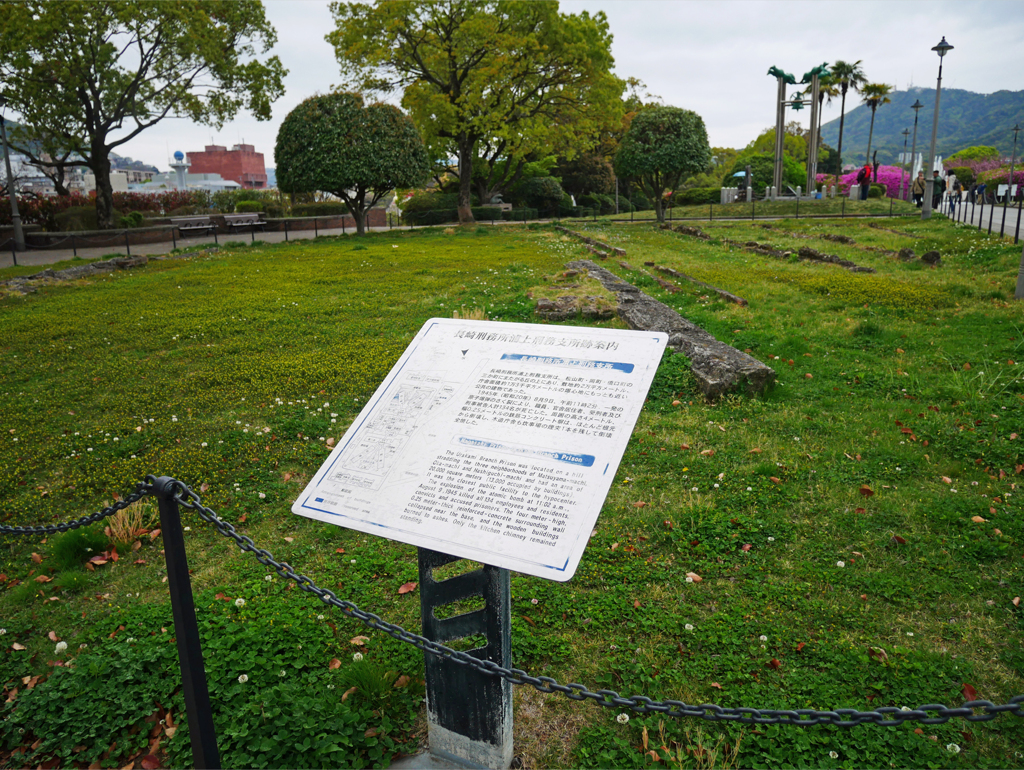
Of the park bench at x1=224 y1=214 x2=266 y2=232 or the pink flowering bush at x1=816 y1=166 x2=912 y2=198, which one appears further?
the pink flowering bush at x1=816 y1=166 x2=912 y2=198

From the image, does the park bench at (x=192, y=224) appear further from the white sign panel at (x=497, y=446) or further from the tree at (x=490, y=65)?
the white sign panel at (x=497, y=446)

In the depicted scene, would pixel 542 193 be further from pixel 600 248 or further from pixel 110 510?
pixel 110 510

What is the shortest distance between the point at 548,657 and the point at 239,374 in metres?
5.28

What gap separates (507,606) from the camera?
223cm

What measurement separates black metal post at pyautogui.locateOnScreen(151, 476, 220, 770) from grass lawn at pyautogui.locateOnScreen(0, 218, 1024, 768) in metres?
0.45

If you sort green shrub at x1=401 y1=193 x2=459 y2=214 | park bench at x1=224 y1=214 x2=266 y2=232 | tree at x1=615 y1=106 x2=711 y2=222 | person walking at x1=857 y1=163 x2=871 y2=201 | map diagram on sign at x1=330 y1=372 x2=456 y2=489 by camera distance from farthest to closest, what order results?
green shrub at x1=401 y1=193 x2=459 y2=214, person walking at x1=857 y1=163 x2=871 y2=201, park bench at x1=224 y1=214 x2=266 y2=232, tree at x1=615 y1=106 x2=711 y2=222, map diagram on sign at x1=330 y1=372 x2=456 y2=489

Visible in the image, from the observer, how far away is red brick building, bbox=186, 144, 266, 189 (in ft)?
296

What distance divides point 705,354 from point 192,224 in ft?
85.4

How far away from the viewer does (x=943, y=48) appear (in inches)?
827

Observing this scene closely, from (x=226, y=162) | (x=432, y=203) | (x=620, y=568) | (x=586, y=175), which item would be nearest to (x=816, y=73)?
(x=586, y=175)

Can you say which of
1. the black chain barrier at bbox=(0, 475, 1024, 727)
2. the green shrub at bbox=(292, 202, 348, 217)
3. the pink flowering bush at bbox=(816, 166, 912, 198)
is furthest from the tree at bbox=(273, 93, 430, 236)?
the pink flowering bush at bbox=(816, 166, 912, 198)

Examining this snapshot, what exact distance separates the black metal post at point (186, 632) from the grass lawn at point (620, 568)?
45 cm

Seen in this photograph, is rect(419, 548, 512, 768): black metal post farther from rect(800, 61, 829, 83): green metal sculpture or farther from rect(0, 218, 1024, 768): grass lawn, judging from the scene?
rect(800, 61, 829, 83): green metal sculpture

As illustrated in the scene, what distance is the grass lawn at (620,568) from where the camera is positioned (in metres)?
2.55
